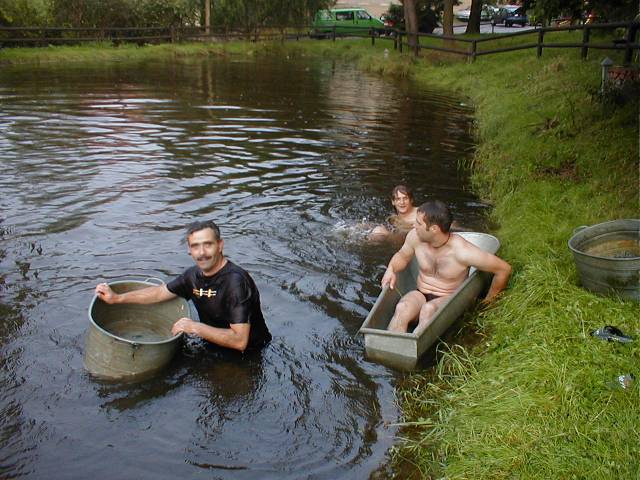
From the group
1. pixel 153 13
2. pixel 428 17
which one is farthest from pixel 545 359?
pixel 428 17

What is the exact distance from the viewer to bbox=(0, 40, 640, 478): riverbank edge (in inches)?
167

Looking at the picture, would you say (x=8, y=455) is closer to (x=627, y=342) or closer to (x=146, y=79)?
(x=627, y=342)

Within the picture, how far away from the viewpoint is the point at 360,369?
5984mm

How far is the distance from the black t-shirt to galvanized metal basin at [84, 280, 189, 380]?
23 cm

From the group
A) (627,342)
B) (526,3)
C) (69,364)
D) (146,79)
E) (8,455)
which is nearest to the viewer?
(8,455)

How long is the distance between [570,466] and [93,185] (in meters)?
9.24

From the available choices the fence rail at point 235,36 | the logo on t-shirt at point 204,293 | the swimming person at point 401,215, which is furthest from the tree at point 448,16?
the logo on t-shirt at point 204,293

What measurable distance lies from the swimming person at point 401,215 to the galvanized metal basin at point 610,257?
2624mm

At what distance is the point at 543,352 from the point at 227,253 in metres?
4.58

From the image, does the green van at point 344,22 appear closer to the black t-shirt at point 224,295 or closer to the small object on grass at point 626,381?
the black t-shirt at point 224,295

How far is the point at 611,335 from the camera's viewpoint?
515 centimetres

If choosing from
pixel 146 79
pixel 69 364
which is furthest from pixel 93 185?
pixel 146 79

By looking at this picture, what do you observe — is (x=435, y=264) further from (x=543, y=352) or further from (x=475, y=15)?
(x=475, y=15)

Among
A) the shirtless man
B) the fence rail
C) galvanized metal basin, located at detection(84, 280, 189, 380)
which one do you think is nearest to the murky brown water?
galvanized metal basin, located at detection(84, 280, 189, 380)
